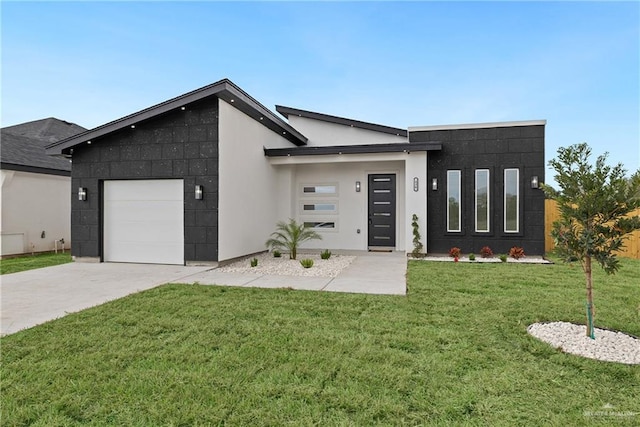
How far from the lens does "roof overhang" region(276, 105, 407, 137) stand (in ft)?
40.8

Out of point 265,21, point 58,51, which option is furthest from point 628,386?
point 58,51

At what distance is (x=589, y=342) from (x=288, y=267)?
574cm

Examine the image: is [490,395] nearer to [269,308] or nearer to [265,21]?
[269,308]

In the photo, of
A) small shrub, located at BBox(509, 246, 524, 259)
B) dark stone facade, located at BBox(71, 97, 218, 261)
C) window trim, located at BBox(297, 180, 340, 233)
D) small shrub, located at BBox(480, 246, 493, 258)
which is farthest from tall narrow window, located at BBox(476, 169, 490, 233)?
dark stone facade, located at BBox(71, 97, 218, 261)

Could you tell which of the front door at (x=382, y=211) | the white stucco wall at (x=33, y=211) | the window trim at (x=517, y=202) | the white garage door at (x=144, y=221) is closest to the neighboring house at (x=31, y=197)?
the white stucco wall at (x=33, y=211)

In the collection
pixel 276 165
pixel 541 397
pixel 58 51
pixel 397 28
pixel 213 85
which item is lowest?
pixel 541 397

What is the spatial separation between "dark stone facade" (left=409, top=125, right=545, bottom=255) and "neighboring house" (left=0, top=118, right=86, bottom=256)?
11528mm

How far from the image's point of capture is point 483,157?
9703 millimetres

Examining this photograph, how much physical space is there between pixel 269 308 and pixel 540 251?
834cm

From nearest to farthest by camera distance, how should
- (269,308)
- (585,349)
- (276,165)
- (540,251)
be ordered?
1. (585,349)
2. (269,308)
3. (540,251)
4. (276,165)

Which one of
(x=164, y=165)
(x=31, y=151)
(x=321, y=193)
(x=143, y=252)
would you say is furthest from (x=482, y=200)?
(x=31, y=151)

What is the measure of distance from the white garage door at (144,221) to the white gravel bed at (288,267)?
1582mm

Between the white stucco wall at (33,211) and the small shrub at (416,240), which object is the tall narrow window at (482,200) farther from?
the white stucco wall at (33,211)

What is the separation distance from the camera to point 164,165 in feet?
27.6
